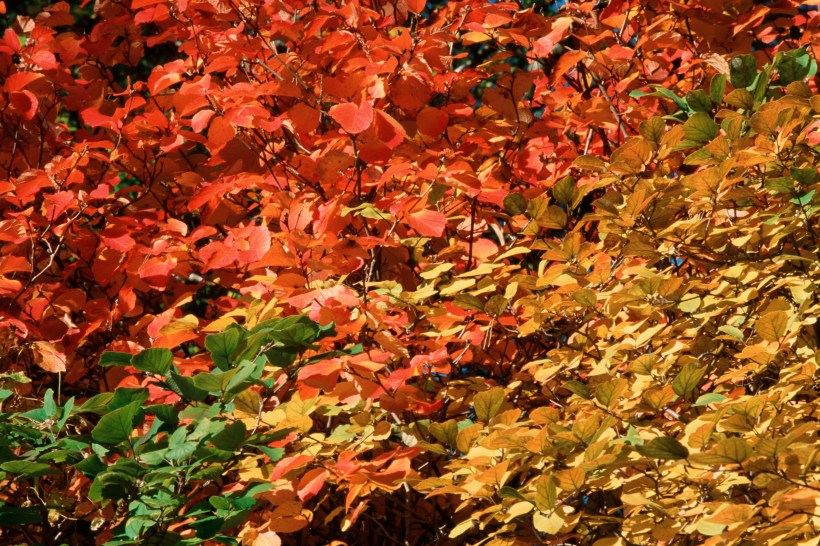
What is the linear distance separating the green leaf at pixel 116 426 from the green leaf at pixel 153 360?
0.11 m

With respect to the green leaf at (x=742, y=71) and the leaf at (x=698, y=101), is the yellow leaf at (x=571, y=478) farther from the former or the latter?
the green leaf at (x=742, y=71)

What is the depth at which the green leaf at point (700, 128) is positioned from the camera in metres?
2.12

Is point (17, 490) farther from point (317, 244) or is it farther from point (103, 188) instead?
point (317, 244)

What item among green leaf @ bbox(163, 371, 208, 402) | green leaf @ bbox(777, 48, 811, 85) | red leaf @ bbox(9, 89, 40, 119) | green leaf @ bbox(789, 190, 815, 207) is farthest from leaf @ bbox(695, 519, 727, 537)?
red leaf @ bbox(9, 89, 40, 119)

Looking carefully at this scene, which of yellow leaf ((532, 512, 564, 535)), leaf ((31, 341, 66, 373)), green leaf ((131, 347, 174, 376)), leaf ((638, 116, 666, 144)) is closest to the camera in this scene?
yellow leaf ((532, 512, 564, 535))

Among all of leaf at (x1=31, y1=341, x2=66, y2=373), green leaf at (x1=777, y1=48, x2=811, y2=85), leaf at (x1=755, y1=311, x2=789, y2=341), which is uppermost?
green leaf at (x1=777, y1=48, x2=811, y2=85)

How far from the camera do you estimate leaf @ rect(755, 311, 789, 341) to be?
5.99 ft

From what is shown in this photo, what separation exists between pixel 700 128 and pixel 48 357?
1744 millimetres

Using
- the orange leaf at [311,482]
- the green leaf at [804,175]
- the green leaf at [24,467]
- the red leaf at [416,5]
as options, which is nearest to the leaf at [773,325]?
the green leaf at [804,175]

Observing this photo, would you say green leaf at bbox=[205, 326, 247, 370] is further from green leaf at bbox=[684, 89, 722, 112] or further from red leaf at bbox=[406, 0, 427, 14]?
green leaf at bbox=[684, 89, 722, 112]

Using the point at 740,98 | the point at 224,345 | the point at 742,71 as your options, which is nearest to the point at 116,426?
the point at 224,345

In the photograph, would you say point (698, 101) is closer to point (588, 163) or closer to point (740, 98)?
point (740, 98)

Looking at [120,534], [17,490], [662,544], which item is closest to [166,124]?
[17,490]

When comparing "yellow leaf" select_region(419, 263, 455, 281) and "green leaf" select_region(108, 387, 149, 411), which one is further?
"yellow leaf" select_region(419, 263, 455, 281)
